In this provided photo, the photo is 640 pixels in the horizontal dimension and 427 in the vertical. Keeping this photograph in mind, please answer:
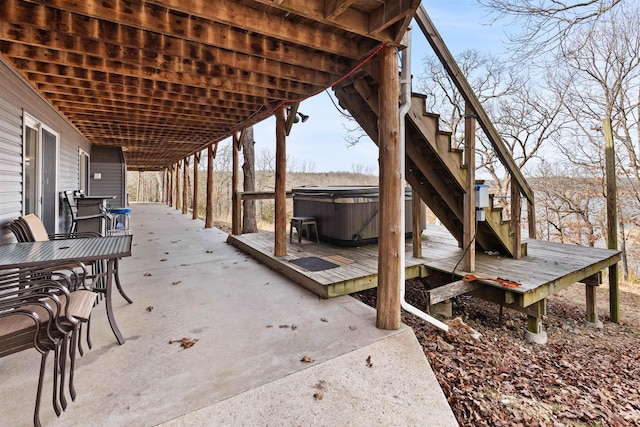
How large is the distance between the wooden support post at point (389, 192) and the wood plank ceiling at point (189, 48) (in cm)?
32

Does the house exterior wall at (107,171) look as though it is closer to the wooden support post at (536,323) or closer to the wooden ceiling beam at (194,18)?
the wooden ceiling beam at (194,18)

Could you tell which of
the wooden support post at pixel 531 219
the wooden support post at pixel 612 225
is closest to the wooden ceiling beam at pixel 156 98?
the wooden support post at pixel 531 219

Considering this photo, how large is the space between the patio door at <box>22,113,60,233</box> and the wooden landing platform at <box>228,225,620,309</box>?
281 cm

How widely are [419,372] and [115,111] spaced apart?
593cm

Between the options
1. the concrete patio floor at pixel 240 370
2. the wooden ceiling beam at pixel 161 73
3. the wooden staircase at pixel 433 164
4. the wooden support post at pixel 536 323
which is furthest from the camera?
the wooden staircase at pixel 433 164

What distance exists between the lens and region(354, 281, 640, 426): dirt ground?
1.98 meters

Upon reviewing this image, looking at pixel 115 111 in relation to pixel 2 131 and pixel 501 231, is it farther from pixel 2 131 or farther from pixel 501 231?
pixel 501 231

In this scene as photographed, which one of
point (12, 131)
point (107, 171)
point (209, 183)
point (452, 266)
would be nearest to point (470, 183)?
point (452, 266)


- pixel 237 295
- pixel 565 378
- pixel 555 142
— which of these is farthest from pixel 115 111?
pixel 555 142

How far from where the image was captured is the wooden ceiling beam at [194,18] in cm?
211

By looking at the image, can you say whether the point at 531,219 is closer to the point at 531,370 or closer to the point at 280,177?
the point at 531,370

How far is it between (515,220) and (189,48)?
4.47 m

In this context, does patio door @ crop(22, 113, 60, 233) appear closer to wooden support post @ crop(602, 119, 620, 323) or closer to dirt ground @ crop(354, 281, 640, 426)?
dirt ground @ crop(354, 281, 640, 426)

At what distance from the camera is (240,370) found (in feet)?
6.34
